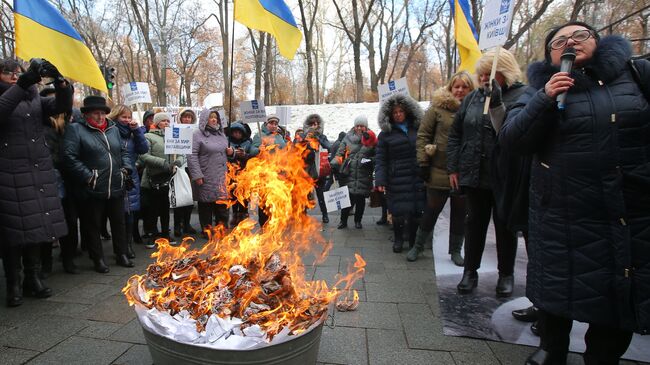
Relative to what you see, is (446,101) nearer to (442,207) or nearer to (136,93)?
(442,207)

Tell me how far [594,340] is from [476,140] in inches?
82.5

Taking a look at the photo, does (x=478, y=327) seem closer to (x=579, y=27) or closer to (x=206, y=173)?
(x=579, y=27)

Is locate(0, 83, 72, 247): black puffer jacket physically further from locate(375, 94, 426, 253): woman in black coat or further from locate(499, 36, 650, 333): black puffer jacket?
locate(499, 36, 650, 333): black puffer jacket

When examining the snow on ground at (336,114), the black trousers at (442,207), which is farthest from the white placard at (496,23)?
the snow on ground at (336,114)

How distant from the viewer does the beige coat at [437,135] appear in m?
5.12

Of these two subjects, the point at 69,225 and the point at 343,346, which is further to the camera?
the point at 69,225

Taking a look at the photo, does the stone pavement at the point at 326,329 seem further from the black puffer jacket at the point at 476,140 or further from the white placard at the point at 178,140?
the white placard at the point at 178,140

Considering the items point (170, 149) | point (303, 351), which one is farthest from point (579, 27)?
point (170, 149)

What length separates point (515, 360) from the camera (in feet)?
9.75

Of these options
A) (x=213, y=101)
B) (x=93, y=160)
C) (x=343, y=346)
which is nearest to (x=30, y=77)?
(x=93, y=160)

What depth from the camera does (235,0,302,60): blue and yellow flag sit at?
4836 mm

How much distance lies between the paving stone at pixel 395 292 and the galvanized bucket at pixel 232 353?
1.83m

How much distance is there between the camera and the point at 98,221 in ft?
16.6

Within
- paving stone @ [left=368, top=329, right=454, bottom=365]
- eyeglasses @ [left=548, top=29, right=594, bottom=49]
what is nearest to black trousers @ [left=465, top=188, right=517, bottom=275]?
paving stone @ [left=368, top=329, right=454, bottom=365]
